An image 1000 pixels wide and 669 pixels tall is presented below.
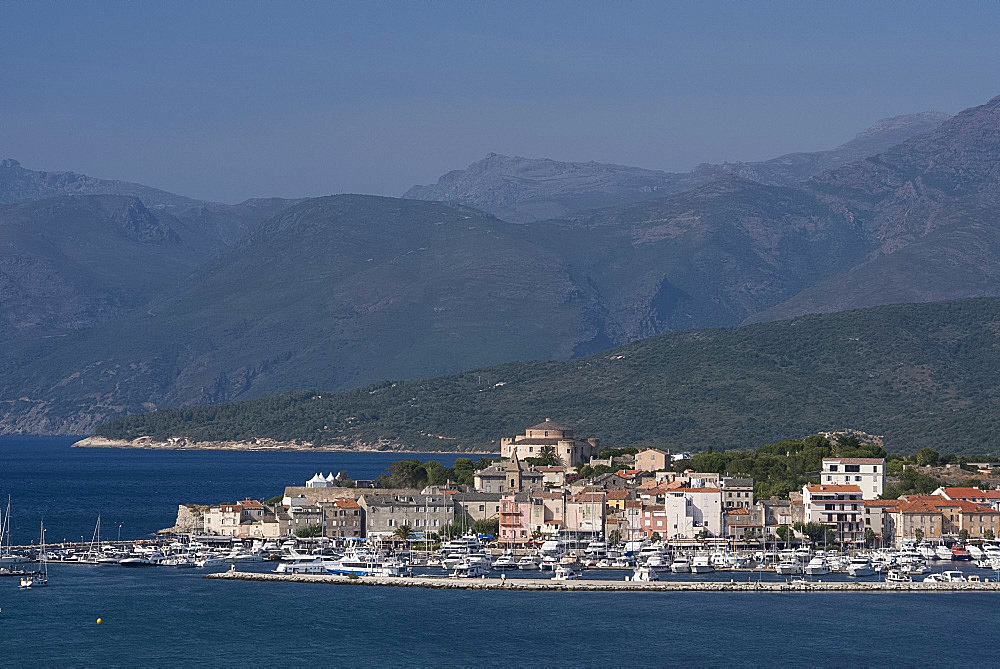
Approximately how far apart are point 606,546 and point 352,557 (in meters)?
18.0

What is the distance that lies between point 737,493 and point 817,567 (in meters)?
21.6

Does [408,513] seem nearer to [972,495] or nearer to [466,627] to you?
[972,495]

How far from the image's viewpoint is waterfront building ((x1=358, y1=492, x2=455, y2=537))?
458 feet

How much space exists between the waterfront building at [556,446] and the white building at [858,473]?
29780 millimetres

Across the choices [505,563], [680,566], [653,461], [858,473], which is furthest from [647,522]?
[653,461]

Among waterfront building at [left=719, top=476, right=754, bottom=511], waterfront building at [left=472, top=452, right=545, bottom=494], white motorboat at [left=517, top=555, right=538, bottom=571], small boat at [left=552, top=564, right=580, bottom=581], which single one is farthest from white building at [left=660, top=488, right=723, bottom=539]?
waterfront building at [left=472, top=452, right=545, bottom=494]

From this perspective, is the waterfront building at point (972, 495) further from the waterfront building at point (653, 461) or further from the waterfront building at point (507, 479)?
the waterfront building at point (507, 479)

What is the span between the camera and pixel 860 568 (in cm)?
12150

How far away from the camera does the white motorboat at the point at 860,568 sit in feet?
396

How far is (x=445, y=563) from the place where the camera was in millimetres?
121250

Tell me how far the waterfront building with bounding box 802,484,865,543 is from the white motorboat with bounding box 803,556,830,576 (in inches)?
497

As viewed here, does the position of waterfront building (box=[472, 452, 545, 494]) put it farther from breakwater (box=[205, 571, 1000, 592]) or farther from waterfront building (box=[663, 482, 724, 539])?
breakwater (box=[205, 571, 1000, 592])

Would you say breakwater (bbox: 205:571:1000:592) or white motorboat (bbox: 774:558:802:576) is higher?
white motorboat (bbox: 774:558:802:576)

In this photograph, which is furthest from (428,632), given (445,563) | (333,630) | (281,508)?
(281,508)
